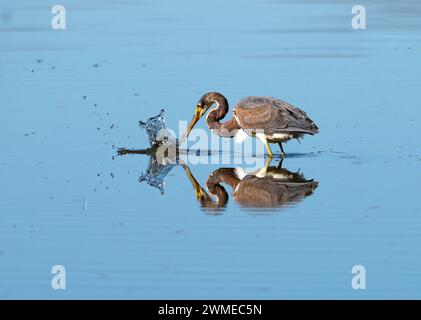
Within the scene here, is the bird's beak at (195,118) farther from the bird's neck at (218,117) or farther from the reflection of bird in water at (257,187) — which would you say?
the reflection of bird in water at (257,187)

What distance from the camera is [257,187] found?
12.6 metres

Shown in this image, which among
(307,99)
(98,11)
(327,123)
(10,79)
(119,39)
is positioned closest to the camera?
(327,123)

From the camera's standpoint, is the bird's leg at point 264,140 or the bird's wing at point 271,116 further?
the bird's leg at point 264,140

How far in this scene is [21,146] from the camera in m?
14.4

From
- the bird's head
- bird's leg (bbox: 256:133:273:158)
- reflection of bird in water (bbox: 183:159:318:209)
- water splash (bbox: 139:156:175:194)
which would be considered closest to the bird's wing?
bird's leg (bbox: 256:133:273:158)

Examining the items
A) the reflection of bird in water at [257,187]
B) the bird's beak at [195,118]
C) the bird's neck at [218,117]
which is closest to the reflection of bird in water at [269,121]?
the bird's neck at [218,117]

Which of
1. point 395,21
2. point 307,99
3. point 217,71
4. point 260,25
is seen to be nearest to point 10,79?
point 217,71

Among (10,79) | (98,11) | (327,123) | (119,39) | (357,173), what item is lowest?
(357,173)

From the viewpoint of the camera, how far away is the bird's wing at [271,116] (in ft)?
46.2

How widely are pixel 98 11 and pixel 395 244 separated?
15994 millimetres

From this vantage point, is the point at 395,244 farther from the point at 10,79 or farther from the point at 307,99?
the point at 10,79

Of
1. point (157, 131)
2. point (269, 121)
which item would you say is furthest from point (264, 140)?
point (157, 131)

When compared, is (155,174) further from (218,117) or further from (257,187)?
(218,117)

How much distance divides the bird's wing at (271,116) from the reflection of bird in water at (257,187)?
0.63 meters
